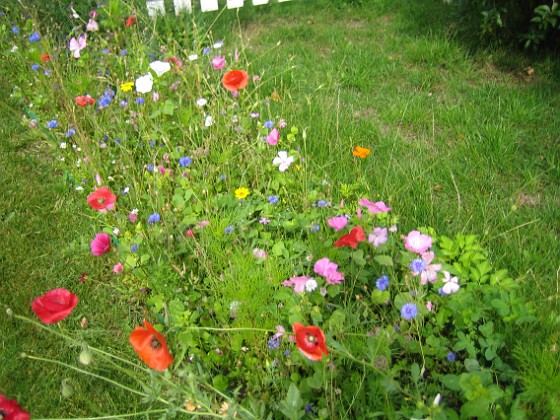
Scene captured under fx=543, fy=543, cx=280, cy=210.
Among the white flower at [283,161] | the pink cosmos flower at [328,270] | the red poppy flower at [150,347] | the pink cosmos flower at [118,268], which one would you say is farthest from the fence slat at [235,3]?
the red poppy flower at [150,347]

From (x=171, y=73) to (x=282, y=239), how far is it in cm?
139

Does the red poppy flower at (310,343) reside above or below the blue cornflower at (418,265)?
above

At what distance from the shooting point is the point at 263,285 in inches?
70.8

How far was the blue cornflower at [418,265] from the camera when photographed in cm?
160

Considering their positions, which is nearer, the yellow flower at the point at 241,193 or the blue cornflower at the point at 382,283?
the blue cornflower at the point at 382,283

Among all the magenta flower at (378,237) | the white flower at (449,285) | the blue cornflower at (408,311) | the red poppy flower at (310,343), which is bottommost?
the white flower at (449,285)

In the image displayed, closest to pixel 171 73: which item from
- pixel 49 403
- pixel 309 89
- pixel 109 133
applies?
pixel 109 133

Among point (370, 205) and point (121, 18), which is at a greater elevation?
point (121, 18)

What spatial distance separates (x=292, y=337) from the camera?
159 centimetres

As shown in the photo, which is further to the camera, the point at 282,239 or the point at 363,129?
the point at 363,129

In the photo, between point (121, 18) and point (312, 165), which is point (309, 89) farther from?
point (121, 18)

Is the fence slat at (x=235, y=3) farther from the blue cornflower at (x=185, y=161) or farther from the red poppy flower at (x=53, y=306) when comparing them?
the red poppy flower at (x=53, y=306)

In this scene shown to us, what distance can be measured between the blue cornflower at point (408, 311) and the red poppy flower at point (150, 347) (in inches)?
25.5

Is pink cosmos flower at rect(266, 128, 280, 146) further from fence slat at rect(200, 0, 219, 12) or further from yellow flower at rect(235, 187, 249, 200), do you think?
fence slat at rect(200, 0, 219, 12)
